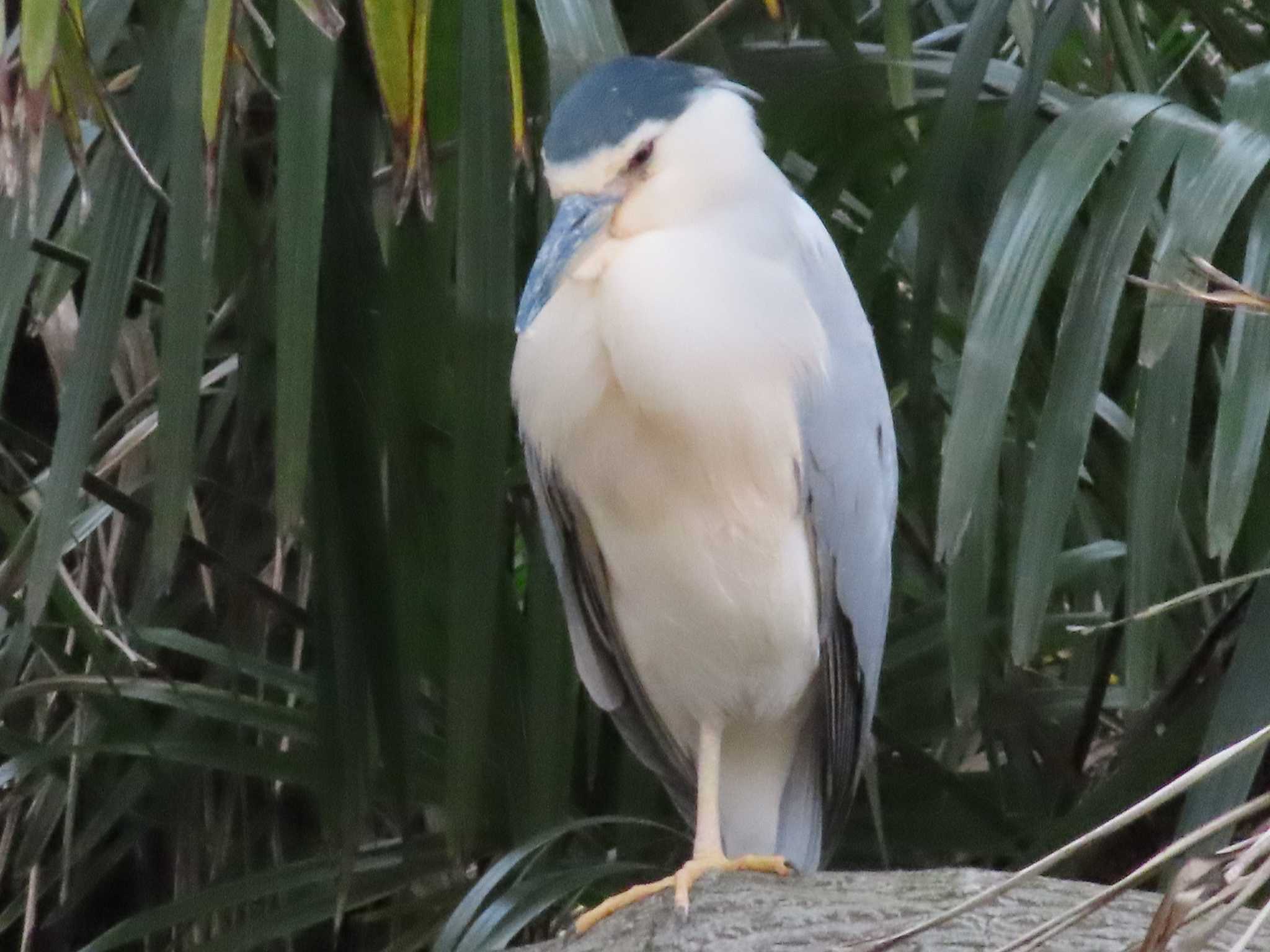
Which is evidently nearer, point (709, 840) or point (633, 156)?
point (633, 156)

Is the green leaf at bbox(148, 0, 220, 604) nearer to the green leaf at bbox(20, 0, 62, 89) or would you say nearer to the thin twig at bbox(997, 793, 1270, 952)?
the green leaf at bbox(20, 0, 62, 89)

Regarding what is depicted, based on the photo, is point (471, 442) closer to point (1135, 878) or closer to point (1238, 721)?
point (1238, 721)

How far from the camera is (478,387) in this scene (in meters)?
1.25

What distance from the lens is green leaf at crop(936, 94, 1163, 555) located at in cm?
104

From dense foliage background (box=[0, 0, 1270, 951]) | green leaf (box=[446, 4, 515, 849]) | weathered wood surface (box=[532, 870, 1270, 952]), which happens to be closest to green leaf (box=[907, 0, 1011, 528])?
dense foliage background (box=[0, 0, 1270, 951])

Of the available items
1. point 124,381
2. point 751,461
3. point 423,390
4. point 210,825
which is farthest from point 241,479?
point 751,461

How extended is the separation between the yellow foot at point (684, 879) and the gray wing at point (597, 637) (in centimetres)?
20

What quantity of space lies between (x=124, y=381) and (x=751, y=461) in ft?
3.35

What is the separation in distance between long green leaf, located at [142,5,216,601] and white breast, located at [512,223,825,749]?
27cm

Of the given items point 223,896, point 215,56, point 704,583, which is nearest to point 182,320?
point 215,56

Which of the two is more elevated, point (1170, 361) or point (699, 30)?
point (699, 30)

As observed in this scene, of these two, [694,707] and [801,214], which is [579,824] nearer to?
[694,707]

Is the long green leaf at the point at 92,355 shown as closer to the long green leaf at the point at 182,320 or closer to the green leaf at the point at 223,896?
the long green leaf at the point at 182,320

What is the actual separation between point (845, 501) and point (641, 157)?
1.16ft
